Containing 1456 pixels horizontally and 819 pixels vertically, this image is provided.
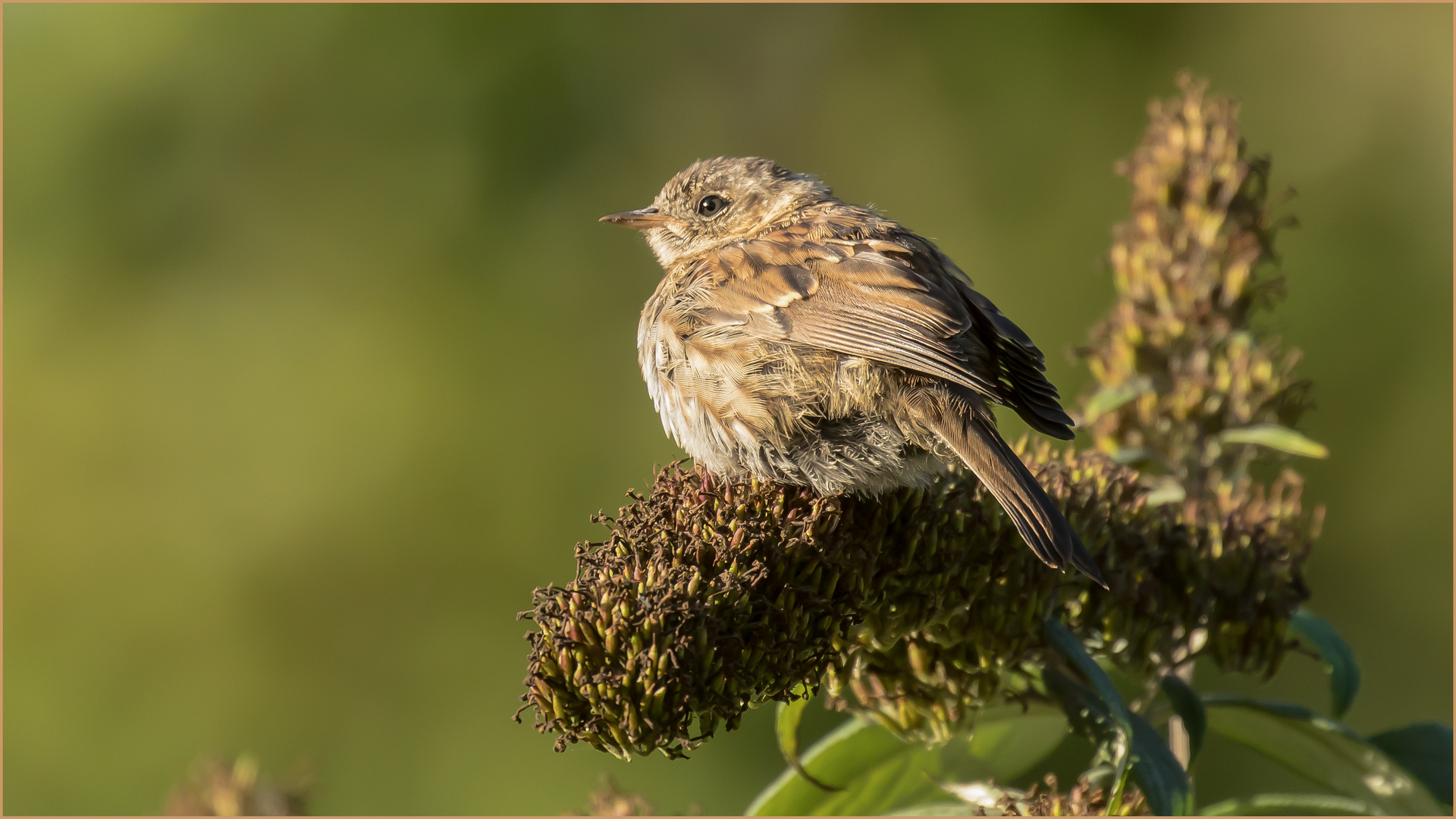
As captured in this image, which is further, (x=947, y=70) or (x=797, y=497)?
(x=947, y=70)

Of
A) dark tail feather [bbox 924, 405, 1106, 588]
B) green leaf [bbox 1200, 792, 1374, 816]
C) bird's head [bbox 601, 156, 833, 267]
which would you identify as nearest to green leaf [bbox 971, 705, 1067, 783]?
A: green leaf [bbox 1200, 792, 1374, 816]

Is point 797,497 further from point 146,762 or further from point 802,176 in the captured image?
point 146,762

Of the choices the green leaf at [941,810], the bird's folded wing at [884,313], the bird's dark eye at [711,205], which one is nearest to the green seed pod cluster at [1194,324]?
the bird's folded wing at [884,313]

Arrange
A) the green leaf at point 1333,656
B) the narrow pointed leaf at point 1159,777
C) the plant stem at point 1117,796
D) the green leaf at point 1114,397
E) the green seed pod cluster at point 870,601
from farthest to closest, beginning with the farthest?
the green leaf at point 1114,397 → the green leaf at point 1333,656 → the narrow pointed leaf at point 1159,777 → the plant stem at point 1117,796 → the green seed pod cluster at point 870,601

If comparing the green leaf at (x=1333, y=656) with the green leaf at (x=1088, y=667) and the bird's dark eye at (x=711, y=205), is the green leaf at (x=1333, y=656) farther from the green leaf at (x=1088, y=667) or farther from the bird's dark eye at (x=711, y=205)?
the bird's dark eye at (x=711, y=205)

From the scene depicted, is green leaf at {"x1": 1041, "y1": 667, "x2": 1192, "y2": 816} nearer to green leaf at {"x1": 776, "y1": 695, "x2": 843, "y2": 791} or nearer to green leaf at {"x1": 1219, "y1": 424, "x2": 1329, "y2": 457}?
green leaf at {"x1": 776, "y1": 695, "x2": 843, "y2": 791}

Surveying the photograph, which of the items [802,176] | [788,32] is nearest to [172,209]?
[788,32]

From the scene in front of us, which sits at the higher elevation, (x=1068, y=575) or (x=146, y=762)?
(x=1068, y=575)
